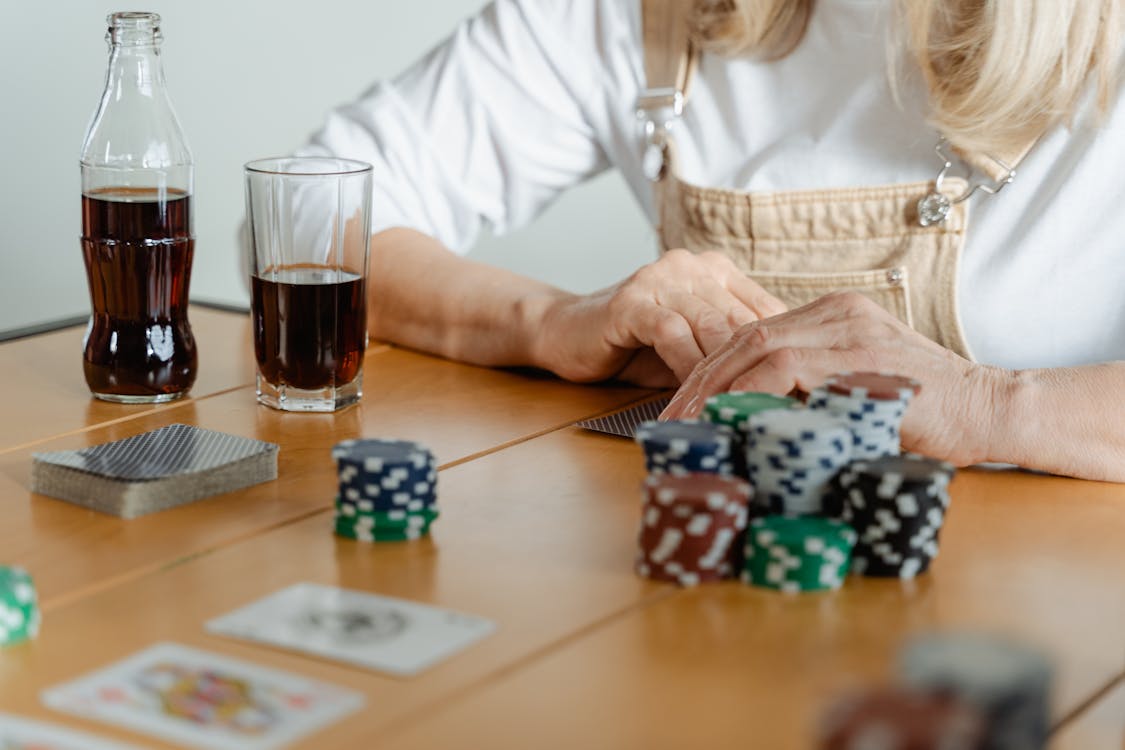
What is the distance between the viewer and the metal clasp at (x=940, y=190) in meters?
1.63

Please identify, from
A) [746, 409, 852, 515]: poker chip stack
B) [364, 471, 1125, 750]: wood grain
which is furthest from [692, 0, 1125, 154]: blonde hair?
[746, 409, 852, 515]: poker chip stack

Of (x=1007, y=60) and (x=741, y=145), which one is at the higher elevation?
(x=1007, y=60)

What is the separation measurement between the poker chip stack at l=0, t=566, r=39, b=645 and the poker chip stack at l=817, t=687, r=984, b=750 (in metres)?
0.51

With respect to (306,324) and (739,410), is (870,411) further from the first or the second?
(306,324)

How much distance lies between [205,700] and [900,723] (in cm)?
40

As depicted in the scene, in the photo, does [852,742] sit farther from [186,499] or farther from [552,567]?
[186,499]

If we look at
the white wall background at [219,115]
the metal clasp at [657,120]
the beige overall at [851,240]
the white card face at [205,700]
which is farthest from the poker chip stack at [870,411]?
the white wall background at [219,115]

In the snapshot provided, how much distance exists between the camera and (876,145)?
1732 millimetres

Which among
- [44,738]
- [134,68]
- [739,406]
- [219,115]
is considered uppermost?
[134,68]

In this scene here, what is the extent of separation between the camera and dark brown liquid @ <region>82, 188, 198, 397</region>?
140 cm

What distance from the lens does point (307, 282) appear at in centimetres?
139

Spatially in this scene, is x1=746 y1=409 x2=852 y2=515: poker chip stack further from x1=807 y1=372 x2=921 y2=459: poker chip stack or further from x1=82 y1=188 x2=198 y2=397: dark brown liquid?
x1=82 y1=188 x2=198 y2=397: dark brown liquid

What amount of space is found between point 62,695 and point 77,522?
1.00 feet

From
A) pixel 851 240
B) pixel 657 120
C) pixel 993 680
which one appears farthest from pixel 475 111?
pixel 993 680
